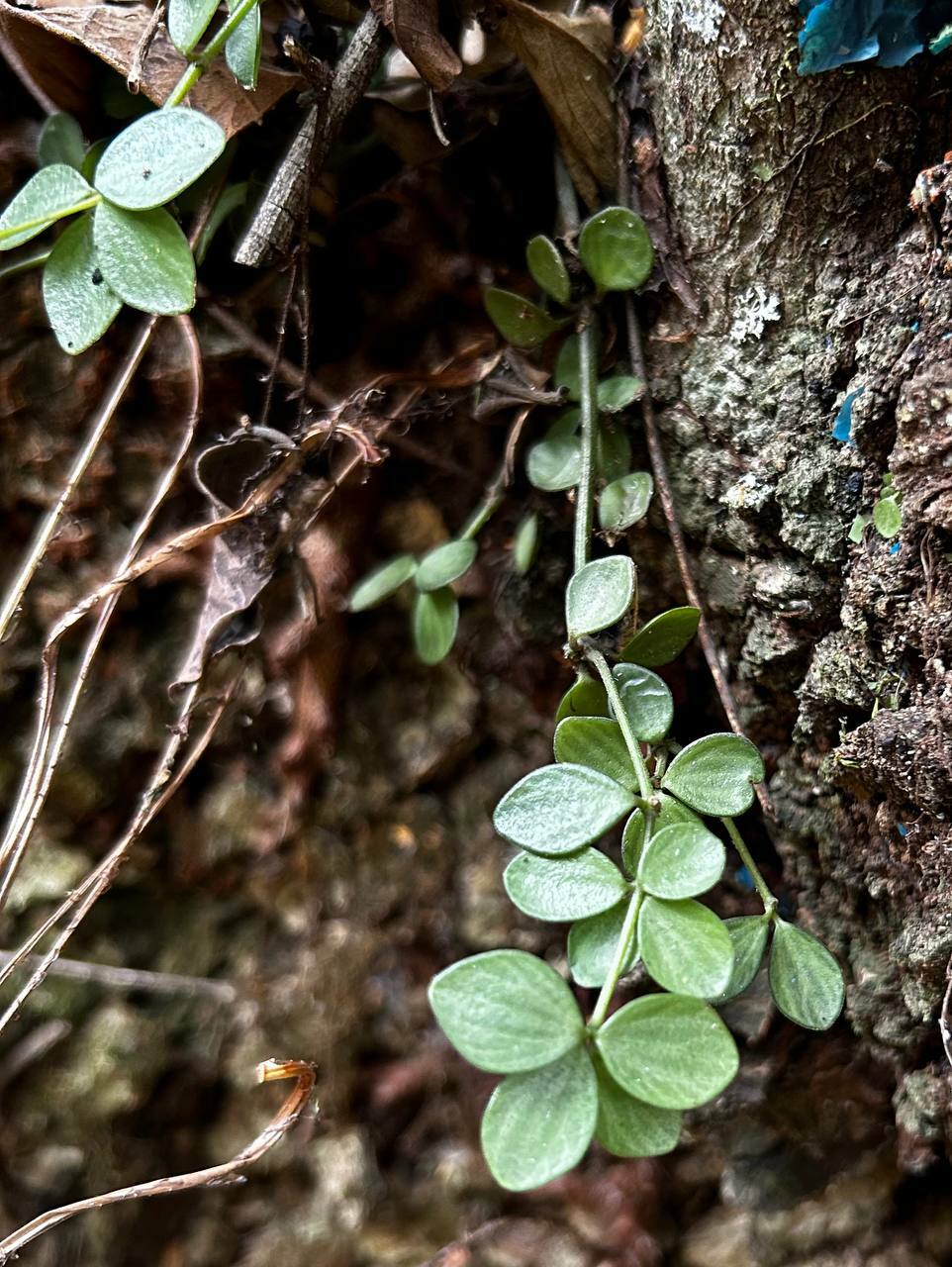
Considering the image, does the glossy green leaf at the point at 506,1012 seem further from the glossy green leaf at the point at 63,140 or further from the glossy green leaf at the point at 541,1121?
the glossy green leaf at the point at 63,140

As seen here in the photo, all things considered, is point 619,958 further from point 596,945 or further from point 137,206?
point 137,206

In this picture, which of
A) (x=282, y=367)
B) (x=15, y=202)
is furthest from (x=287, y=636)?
(x=15, y=202)

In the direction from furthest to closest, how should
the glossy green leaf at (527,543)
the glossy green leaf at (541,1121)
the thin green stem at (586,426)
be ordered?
the glossy green leaf at (527,543), the thin green stem at (586,426), the glossy green leaf at (541,1121)

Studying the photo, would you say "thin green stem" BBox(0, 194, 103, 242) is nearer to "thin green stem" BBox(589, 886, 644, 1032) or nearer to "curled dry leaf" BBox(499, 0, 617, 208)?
"curled dry leaf" BBox(499, 0, 617, 208)

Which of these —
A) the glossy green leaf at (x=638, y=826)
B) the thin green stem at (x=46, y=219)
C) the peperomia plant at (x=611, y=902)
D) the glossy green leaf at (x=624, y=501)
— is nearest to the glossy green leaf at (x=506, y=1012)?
the peperomia plant at (x=611, y=902)

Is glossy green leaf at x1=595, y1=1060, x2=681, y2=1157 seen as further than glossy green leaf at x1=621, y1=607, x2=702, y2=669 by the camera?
No

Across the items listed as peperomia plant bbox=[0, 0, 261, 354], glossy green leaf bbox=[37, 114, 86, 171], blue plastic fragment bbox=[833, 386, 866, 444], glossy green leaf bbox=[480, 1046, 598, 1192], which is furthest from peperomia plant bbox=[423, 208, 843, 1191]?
glossy green leaf bbox=[37, 114, 86, 171]

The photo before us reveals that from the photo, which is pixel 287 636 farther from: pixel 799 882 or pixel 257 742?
pixel 799 882
